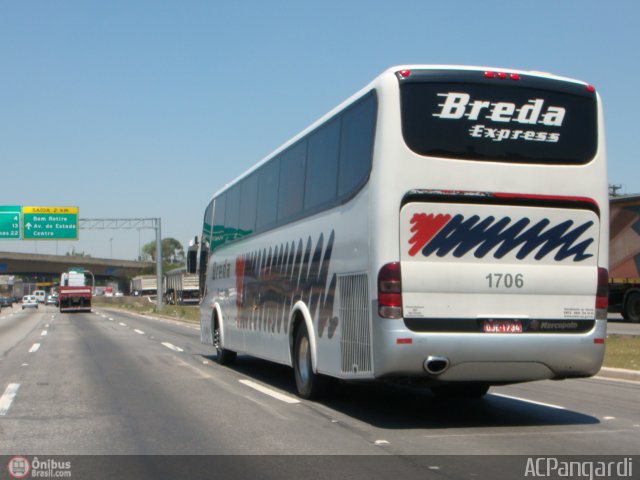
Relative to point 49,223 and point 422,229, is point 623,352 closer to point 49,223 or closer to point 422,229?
point 422,229

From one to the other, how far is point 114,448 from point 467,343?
367 centimetres

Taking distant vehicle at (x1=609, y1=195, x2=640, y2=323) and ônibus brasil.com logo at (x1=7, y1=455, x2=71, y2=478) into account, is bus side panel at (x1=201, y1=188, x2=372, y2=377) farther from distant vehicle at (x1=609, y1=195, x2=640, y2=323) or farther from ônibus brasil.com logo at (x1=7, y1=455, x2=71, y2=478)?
distant vehicle at (x1=609, y1=195, x2=640, y2=323)

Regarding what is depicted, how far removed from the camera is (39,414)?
33.1 ft

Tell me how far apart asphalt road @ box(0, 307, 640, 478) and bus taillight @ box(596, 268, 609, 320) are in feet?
4.03

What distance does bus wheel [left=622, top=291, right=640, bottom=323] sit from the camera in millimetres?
29469

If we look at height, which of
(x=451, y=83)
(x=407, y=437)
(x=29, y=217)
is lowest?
(x=407, y=437)

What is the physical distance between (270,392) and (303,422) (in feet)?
9.75

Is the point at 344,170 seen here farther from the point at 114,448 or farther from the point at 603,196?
the point at 114,448

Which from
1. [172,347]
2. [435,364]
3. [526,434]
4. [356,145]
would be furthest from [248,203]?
[172,347]

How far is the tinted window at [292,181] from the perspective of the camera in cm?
1152

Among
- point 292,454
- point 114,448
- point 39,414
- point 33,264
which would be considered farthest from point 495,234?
point 33,264

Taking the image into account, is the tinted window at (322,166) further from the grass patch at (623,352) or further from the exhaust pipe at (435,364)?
the grass patch at (623,352)

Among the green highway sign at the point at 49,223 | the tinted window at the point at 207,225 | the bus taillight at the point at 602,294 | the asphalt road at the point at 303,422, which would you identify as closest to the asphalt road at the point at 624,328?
the asphalt road at the point at 303,422

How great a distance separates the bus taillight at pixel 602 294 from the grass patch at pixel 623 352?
598 centimetres
